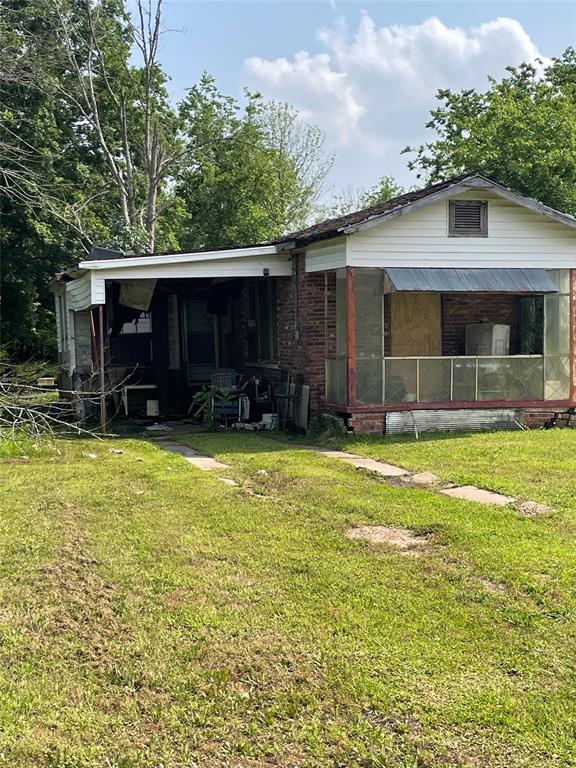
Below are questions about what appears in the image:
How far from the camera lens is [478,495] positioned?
7.25 m

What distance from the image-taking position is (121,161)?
27156 mm

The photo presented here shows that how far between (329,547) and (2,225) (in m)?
19.8

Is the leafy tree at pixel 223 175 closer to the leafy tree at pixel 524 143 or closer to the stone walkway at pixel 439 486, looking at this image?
the leafy tree at pixel 524 143

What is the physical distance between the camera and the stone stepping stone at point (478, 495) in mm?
6938

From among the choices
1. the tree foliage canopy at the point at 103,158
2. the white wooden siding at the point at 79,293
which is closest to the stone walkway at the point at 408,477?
the white wooden siding at the point at 79,293

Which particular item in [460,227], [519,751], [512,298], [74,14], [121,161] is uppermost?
[74,14]

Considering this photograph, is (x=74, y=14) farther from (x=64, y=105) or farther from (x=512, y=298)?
(x=512, y=298)

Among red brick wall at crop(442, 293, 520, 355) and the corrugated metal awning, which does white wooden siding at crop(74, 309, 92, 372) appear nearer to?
the corrugated metal awning

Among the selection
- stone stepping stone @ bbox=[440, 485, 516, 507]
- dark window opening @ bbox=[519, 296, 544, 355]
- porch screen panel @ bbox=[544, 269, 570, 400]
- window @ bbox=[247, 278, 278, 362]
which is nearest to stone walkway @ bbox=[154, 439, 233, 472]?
stone stepping stone @ bbox=[440, 485, 516, 507]

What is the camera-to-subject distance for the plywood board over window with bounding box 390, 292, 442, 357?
13.1 meters

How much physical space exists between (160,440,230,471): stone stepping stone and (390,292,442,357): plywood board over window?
407 cm

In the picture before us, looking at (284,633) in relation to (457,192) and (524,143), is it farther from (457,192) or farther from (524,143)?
(524,143)

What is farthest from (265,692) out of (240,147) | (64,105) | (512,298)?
(240,147)

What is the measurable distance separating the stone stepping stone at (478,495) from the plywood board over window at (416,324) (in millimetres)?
5619
